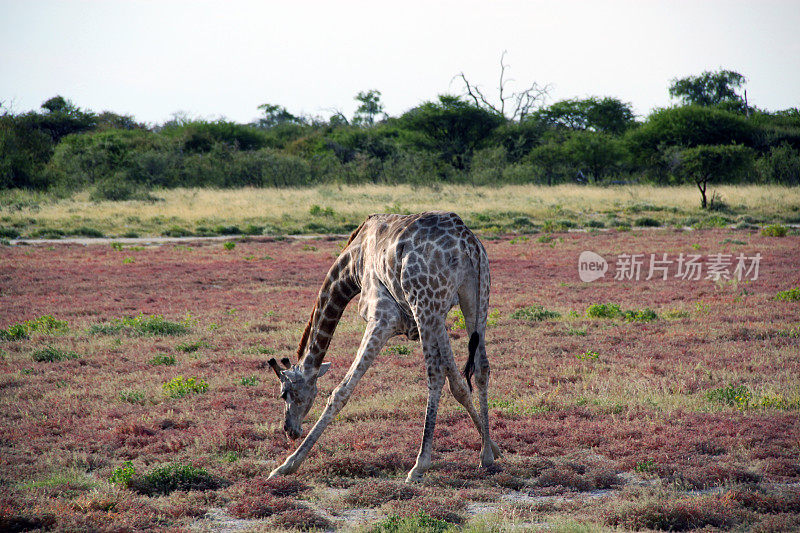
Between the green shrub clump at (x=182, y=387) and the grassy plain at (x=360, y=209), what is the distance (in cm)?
2513

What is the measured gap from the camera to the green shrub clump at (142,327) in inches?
535

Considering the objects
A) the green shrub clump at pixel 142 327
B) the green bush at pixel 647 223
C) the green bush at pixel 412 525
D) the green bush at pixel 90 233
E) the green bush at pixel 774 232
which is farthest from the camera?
the green bush at pixel 647 223

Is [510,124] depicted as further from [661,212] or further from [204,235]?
[204,235]

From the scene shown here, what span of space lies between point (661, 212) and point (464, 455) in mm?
37223

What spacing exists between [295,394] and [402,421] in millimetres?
1959

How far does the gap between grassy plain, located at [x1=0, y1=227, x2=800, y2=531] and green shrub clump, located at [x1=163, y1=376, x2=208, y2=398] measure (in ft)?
0.11

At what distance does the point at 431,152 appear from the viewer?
2522 inches

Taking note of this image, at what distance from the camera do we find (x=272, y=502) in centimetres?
593

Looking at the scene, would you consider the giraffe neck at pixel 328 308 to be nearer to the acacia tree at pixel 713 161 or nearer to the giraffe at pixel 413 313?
the giraffe at pixel 413 313

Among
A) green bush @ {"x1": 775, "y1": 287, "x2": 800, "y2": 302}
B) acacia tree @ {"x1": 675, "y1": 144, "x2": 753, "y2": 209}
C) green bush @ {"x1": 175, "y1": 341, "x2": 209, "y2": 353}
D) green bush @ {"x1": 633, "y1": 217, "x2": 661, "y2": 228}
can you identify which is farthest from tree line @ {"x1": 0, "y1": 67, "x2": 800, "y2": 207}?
green bush @ {"x1": 175, "y1": 341, "x2": 209, "y2": 353}

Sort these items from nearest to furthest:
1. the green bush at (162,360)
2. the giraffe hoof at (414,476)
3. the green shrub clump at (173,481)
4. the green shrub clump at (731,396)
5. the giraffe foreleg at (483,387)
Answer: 1. the green shrub clump at (173,481)
2. the giraffe hoof at (414,476)
3. the giraffe foreleg at (483,387)
4. the green shrub clump at (731,396)
5. the green bush at (162,360)

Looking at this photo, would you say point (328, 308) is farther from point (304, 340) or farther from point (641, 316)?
point (641, 316)

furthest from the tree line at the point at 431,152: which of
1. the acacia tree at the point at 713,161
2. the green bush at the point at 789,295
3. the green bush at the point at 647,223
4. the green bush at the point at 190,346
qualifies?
the green bush at the point at 190,346

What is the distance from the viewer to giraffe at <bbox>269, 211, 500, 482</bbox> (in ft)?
21.9
